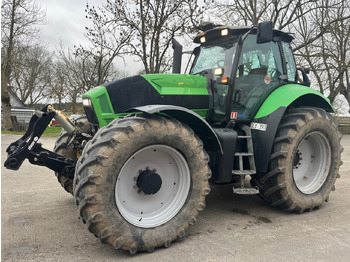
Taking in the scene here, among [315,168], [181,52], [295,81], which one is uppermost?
[181,52]

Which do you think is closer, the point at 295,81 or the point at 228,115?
the point at 228,115

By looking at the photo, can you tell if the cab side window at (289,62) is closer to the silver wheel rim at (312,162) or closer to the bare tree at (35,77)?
the silver wheel rim at (312,162)

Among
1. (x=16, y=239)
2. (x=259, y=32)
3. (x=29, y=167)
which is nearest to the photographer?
(x=16, y=239)

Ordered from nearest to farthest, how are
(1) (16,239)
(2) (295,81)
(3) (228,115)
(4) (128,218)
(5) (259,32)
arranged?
(4) (128,218), (1) (16,239), (5) (259,32), (3) (228,115), (2) (295,81)

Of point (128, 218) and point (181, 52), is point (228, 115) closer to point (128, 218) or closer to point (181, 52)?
point (181, 52)

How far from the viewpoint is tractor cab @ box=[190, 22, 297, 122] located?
3.86 metres

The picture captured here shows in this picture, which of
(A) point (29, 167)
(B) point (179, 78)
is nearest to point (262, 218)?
(B) point (179, 78)

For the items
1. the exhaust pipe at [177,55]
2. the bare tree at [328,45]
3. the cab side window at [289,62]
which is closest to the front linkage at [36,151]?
the exhaust pipe at [177,55]

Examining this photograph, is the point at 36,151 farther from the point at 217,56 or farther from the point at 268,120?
the point at 268,120

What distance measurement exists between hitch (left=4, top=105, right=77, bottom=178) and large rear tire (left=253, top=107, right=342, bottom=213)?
8.33 ft

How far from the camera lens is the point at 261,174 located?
3.88 metres

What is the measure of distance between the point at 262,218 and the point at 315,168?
1.32m

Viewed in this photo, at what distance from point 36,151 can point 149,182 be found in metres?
1.33

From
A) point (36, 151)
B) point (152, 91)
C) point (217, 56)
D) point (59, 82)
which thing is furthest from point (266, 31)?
point (59, 82)
